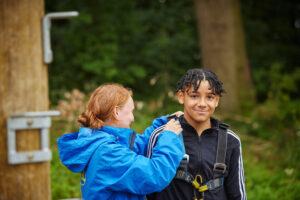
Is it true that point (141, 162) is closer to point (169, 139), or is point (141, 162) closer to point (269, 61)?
point (169, 139)

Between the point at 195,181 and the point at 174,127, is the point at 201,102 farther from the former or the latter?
the point at 195,181

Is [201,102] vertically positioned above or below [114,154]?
above

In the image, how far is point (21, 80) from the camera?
2.38m

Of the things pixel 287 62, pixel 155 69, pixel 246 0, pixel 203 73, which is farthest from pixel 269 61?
pixel 203 73

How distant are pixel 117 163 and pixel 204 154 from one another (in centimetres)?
62

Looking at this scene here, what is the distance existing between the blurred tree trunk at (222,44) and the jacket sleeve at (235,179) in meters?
6.95

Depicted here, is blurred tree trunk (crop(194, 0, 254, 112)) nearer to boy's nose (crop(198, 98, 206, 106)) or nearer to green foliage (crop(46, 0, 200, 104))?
green foliage (crop(46, 0, 200, 104))

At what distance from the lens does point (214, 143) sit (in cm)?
235

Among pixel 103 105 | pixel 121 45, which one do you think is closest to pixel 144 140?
pixel 103 105

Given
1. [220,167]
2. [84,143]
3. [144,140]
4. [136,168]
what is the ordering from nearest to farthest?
[136,168] → [84,143] → [220,167] → [144,140]

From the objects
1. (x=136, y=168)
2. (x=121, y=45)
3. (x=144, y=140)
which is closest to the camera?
(x=136, y=168)

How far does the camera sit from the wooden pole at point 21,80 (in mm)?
2326

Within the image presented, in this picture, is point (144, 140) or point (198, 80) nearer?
point (198, 80)

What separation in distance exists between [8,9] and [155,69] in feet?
36.6
